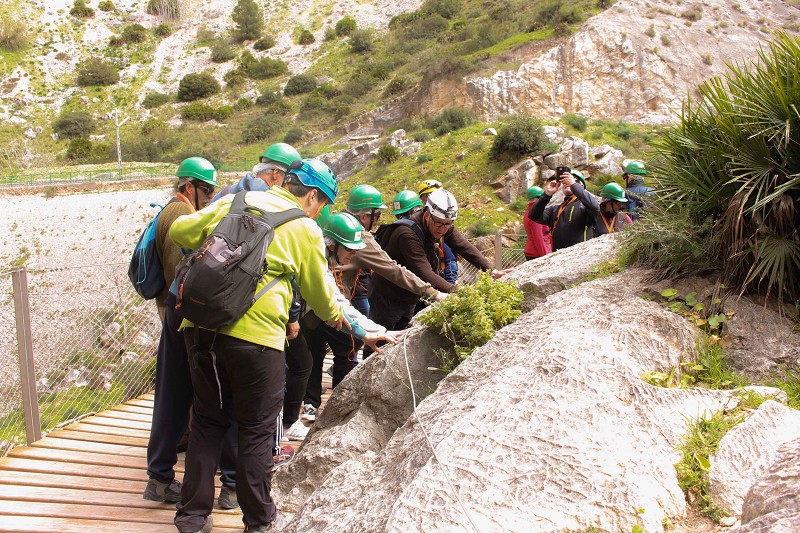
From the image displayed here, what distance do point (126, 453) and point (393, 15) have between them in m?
75.5

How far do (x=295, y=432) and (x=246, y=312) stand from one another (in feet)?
7.99

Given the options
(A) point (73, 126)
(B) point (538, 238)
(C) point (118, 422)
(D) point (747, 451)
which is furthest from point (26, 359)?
(A) point (73, 126)

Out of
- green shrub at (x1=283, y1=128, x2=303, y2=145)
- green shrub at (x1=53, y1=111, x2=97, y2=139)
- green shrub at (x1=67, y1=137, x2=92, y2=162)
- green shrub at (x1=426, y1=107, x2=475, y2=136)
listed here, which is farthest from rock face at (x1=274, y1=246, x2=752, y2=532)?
green shrub at (x1=53, y1=111, x2=97, y2=139)

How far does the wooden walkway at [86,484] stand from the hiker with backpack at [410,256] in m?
2.05

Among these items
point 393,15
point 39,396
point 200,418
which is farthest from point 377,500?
point 393,15

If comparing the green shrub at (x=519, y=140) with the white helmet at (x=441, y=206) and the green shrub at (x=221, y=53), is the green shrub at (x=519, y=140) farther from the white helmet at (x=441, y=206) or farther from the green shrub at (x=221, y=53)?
the green shrub at (x=221, y=53)

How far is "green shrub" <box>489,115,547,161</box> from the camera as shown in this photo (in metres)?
24.0

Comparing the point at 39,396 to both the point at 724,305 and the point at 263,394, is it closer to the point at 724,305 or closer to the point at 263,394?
the point at 263,394

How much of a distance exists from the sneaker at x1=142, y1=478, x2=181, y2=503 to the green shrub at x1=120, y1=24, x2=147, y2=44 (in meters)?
81.9

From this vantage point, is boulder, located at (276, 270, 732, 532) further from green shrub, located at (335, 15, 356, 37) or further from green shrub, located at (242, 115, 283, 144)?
green shrub, located at (335, 15, 356, 37)

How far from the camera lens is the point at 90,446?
5289 millimetres

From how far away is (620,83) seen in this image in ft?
110

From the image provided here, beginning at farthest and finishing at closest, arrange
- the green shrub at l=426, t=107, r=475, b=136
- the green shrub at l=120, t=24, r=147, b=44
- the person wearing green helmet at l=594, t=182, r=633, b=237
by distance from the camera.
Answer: the green shrub at l=120, t=24, r=147, b=44, the green shrub at l=426, t=107, r=475, b=136, the person wearing green helmet at l=594, t=182, r=633, b=237

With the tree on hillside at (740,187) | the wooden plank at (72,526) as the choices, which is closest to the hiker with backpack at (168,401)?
the wooden plank at (72,526)
